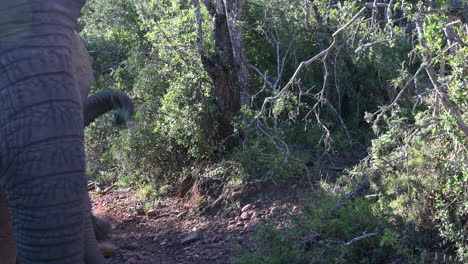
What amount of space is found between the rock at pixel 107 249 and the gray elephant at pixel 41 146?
9.52ft

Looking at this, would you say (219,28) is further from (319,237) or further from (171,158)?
(319,237)

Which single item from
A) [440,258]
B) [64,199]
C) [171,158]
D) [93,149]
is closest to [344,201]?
[440,258]

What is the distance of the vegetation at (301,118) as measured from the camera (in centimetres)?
454

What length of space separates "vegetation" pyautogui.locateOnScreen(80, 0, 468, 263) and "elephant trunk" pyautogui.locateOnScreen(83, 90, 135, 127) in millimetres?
1424

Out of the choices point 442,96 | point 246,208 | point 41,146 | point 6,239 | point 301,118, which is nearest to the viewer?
point 41,146

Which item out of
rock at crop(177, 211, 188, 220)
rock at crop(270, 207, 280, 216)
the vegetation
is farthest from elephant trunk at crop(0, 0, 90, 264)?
rock at crop(177, 211, 188, 220)

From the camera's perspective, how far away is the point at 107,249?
570 cm

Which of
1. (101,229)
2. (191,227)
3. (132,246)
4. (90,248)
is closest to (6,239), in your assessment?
(90,248)

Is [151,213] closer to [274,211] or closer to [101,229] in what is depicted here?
[101,229]

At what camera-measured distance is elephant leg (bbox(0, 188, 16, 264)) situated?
3963mm

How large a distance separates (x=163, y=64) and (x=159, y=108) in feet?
2.23

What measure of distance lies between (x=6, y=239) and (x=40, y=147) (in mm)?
1662

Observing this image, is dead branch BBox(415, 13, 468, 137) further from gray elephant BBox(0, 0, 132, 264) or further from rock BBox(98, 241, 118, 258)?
rock BBox(98, 241, 118, 258)

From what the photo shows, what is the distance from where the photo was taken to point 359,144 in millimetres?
7188
